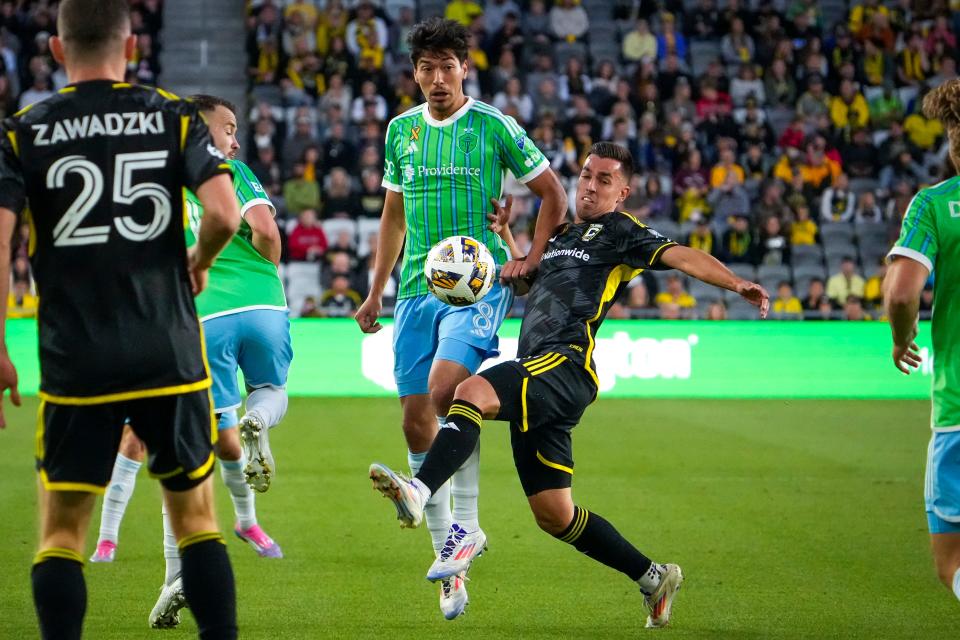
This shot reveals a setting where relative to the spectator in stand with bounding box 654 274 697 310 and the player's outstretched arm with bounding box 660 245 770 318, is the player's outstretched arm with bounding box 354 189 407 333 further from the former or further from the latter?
the spectator in stand with bounding box 654 274 697 310

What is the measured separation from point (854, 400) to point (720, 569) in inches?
356

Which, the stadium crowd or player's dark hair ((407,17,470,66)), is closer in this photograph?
player's dark hair ((407,17,470,66))

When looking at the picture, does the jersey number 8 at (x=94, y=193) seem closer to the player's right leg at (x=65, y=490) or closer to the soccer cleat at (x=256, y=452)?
the player's right leg at (x=65, y=490)

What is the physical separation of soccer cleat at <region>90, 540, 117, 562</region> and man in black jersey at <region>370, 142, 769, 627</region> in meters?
2.03

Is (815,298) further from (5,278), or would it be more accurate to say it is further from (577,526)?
(5,278)

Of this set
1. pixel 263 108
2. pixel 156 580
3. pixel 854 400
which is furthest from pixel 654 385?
pixel 156 580

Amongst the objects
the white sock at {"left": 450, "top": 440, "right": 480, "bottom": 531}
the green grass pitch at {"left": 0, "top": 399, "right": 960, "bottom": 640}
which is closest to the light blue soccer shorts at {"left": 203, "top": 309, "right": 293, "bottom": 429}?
the green grass pitch at {"left": 0, "top": 399, "right": 960, "bottom": 640}

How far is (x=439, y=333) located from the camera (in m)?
5.62

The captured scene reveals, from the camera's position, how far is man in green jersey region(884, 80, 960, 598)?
3.80 m

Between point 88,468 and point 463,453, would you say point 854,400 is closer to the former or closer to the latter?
point 463,453

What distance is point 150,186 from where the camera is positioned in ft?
11.4

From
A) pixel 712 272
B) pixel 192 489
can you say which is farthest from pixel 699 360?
pixel 192 489

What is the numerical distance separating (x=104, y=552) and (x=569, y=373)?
2672 mm

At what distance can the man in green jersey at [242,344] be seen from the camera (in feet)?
18.1
